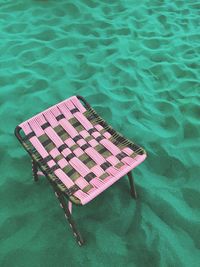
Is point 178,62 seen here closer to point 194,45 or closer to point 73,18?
point 194,45

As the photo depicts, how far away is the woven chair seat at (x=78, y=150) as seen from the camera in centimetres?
222

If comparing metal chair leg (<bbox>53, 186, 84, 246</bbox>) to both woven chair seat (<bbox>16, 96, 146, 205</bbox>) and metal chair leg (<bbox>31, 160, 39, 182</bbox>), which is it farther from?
metal chair leg (<bbox>31, 160, 39, 182</bbox>)

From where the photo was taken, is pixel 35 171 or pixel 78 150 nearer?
pixel 78 150

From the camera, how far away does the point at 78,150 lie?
249cm

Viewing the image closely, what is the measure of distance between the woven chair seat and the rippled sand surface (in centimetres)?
47

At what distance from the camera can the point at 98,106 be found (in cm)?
358

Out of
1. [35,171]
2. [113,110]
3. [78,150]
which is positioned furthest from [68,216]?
[113,110]

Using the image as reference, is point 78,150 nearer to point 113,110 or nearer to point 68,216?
point 68,216

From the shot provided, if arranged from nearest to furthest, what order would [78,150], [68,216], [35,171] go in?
[68,216]
[78,150]
[35,171]

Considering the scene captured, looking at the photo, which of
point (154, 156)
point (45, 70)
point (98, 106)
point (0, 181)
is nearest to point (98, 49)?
point (45, 70)

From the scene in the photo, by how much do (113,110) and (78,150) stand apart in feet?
3.82

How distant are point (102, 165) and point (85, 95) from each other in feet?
4.95

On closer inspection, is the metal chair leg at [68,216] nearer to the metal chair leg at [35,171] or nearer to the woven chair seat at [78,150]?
the woven chair seat at [78,150]

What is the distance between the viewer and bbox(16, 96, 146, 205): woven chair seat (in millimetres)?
2217
